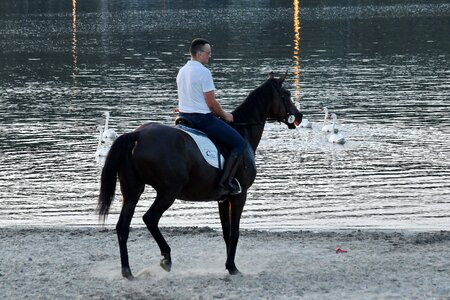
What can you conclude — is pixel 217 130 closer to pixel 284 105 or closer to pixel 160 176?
pixel 160 176

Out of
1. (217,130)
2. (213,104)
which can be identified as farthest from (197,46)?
(217,130)

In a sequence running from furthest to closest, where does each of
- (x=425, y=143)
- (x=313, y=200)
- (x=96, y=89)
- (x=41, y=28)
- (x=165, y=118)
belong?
(x=41, y=28) → (x=96, y=89) → (x=165, y=118) → (x=425, y=143) → (x=313, y=200)

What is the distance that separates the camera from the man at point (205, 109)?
A: 46.2 feet

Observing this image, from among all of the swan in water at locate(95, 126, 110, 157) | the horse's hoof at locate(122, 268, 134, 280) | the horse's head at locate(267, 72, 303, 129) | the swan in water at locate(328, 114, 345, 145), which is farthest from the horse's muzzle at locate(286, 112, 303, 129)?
the swan in water at locate(328, 114, 345, 145)

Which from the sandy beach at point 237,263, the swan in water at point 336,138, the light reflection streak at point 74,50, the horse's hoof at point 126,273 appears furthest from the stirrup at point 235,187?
the light reflection streak at point 74,50

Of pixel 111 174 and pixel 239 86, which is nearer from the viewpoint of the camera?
pixel 111 174

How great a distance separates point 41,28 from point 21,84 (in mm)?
55103

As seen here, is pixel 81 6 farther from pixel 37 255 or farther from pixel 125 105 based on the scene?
pixel 37 255

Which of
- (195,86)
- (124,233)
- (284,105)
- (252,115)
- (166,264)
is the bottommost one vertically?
A: (166,264)

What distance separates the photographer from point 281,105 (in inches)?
605

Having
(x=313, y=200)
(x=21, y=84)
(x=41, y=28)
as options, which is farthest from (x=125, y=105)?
(x=41, y=28)

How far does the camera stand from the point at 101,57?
76.4m

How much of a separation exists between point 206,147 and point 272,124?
27272 millimetres

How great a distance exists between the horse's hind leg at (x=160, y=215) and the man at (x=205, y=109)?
87 centimetres
